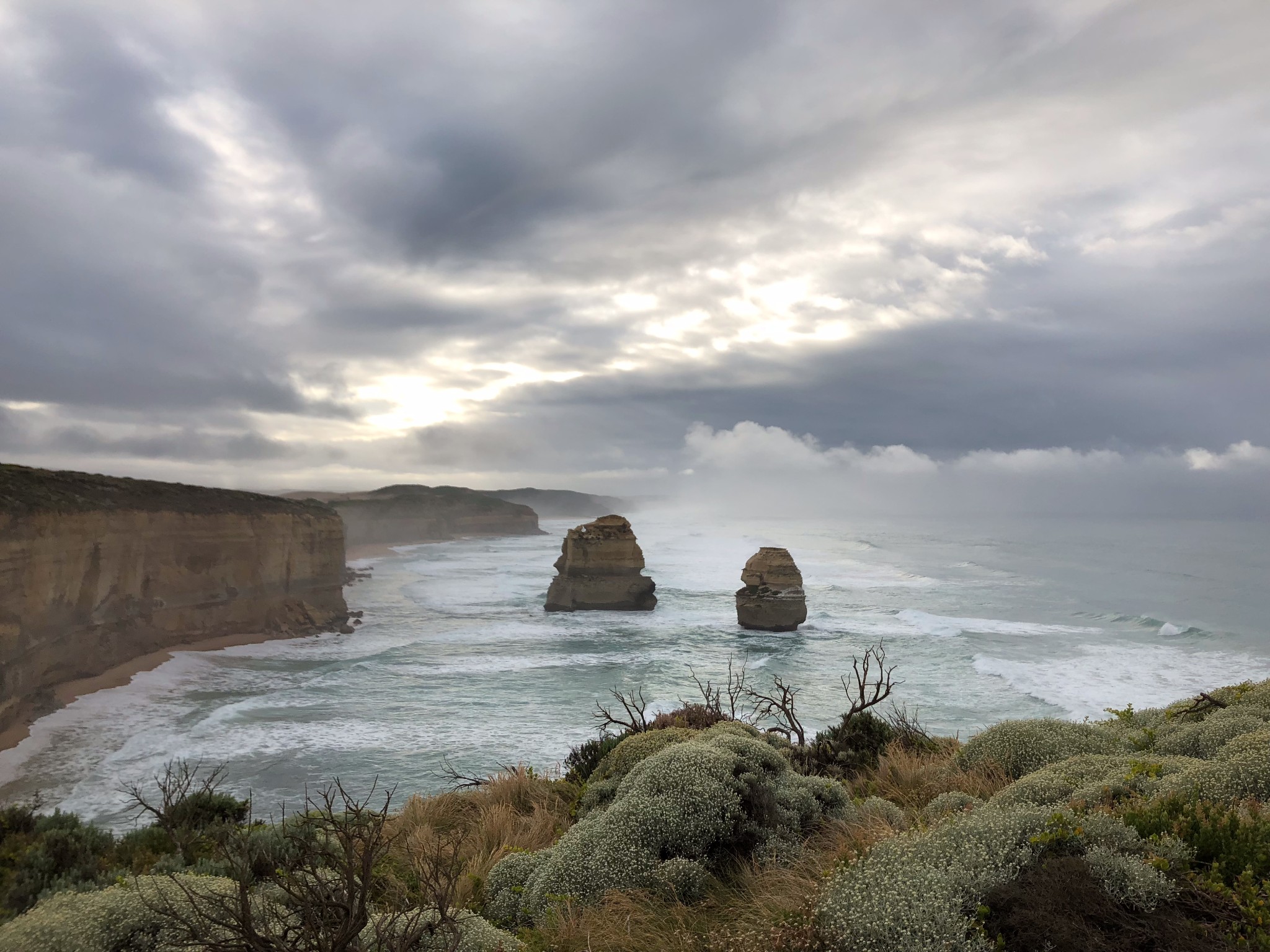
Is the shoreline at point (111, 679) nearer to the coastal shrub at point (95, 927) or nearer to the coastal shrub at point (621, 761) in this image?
the coastal shrub at point (621, 761)

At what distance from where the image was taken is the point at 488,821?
816 cm

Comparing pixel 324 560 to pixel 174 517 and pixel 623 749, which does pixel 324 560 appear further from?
pixel 623 749

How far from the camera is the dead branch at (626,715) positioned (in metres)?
10.1

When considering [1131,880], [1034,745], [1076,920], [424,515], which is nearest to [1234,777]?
[1131,880]

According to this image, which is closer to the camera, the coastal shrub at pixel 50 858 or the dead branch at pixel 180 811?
the dead branch at pixel 180 811

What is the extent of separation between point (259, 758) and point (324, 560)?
27557 millimetres

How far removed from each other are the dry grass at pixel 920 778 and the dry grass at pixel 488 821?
3.56m

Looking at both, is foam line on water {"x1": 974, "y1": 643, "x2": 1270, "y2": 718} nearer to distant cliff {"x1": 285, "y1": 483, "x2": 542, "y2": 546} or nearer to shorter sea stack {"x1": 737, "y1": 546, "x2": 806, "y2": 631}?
shorter sea stack {"x1": 737, "y1": 546, "x2": 806, "y2": 631}

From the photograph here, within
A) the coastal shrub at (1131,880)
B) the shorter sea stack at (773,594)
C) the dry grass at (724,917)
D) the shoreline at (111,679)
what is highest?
the coastal shrub at (1131,880)

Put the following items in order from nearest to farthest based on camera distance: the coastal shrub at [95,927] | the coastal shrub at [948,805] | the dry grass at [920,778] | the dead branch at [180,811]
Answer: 1. the coastal shrub at [95,927]
2. the dead branch at [180,811]
3. the coastal shrub at [948,805]
4. the dry grass at [920,778]

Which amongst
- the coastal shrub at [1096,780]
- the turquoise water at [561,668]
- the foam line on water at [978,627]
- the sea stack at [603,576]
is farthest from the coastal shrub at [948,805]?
the sea stack at [603,576]

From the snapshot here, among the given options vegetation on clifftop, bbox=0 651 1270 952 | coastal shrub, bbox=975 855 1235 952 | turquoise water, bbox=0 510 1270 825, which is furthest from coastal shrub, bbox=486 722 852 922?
turquoise water, bbox=0 510 1270 825

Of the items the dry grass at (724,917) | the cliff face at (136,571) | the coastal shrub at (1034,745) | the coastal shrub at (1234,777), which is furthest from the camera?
the cliff face at (136,571)

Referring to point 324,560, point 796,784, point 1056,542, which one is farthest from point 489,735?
point 1056,542
